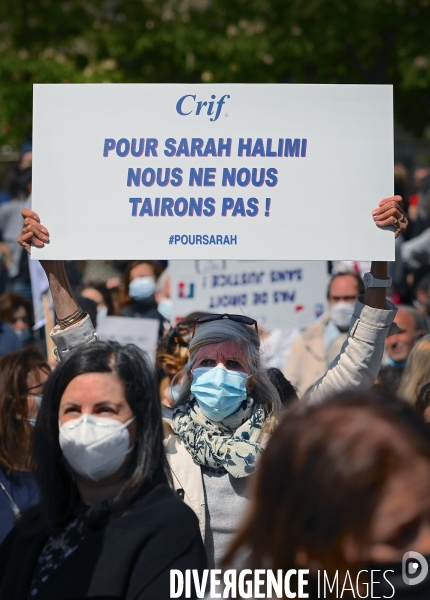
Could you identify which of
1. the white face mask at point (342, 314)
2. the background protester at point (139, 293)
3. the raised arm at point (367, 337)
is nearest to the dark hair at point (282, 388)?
the raised arm at point (367, 337)

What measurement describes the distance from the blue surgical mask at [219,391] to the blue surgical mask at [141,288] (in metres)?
4.27

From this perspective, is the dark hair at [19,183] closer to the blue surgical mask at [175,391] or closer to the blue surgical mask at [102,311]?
the blue surgical mask at [102,311]

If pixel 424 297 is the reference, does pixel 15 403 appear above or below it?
below

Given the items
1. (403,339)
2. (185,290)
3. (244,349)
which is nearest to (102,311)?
(185,290)

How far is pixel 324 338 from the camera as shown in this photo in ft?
21.8

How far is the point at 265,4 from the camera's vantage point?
51.7ft

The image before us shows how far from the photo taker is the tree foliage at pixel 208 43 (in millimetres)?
15539

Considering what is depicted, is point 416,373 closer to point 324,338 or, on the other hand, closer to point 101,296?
point 324,338

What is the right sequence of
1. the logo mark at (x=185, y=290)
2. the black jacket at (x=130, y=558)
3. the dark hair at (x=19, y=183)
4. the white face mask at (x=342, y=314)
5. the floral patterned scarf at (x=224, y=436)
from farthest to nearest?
1. the dark hair at (x=19, y=183)
2. the logo mark at (x=185, y=290)
3. the white face mask at (x=342, y=314)
4. the floral patterned scarf at (x=224, y=436)
5. the black jacket at (x=130, y=558)

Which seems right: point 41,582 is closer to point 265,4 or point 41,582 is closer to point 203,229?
point 203,229

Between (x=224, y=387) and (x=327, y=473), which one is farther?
(x=224, y=387)

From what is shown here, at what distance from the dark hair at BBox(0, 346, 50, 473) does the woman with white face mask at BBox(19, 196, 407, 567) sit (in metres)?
0.45

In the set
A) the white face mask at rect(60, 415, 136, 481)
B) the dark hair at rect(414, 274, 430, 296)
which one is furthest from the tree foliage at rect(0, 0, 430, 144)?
the white face mask at rect(60, 415, 136, 481)

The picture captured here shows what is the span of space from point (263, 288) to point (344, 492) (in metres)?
5.59
